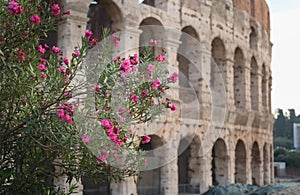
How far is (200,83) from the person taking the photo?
14.4 metres

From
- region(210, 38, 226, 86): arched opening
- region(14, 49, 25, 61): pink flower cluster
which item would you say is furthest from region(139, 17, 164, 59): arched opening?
region(14, 49, 25, 61): pink flower cluster

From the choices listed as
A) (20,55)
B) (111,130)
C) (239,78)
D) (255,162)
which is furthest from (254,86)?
(20,55)

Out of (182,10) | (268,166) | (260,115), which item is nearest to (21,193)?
(182,10)

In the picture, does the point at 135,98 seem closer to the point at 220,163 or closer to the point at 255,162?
the point at 220,163

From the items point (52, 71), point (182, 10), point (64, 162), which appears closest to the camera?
point (52, 71)

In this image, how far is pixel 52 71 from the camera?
16.6 feet

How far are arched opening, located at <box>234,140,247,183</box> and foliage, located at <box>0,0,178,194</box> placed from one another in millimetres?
12306

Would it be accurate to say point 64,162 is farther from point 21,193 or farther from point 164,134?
point 164,134

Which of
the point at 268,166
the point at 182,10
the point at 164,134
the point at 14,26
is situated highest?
the point at 182,10

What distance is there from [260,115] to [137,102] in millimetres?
13418

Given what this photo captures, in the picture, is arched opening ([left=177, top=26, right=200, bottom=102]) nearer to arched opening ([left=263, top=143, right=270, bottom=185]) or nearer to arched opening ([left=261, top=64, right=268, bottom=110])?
arched opening ([left=261, top=64, right=268, bottom=110])

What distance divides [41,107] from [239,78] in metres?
13.3

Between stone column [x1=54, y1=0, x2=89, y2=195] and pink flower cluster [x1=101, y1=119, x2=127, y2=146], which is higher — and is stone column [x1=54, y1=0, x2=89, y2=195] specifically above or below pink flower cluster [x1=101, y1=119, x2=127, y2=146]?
above

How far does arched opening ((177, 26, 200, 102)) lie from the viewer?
14.0 m
